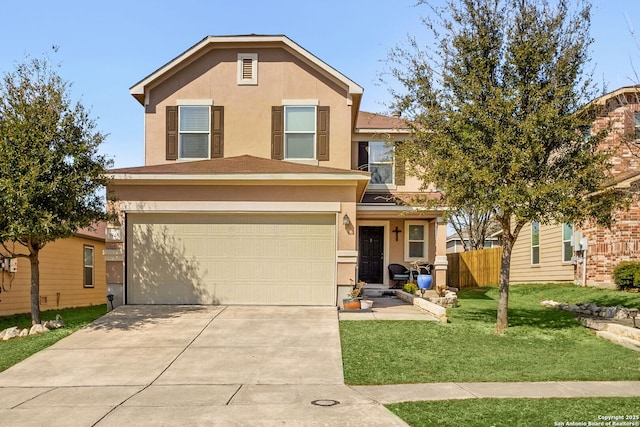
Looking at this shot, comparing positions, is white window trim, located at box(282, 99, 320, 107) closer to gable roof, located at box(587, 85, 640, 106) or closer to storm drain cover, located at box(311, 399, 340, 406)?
gable roof, located at box(587, 85, 640, 106)

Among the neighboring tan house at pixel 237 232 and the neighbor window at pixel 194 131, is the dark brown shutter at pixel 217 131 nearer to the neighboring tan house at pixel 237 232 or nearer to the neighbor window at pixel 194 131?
the neighbor window at pixel 194 131

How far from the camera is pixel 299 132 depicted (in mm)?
17391

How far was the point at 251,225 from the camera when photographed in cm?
1495

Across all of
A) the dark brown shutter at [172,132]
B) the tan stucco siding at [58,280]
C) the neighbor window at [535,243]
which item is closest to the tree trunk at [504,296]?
the dark brown shutter at [172,132]

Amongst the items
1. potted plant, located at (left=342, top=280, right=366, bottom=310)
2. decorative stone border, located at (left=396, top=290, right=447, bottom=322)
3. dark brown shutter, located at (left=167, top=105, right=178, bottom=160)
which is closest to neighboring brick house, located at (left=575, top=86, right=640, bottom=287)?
decorative stone border, located at (left=396, top=290, right=447, bottom=322)

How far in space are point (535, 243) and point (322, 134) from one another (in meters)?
12.2

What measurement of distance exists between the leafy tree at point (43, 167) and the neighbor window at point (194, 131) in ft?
14.3

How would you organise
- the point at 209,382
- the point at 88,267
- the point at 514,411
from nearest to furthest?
1. the point at 514,411
2. the point at 209,382
3. the point at 88,267

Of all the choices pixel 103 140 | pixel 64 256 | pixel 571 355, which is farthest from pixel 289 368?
pixel 64 256

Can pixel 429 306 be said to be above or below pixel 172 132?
below

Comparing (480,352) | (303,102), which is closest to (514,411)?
(480,352)

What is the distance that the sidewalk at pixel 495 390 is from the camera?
7816 mm

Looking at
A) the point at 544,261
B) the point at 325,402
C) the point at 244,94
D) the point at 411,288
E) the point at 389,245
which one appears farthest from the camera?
the point at 544,261

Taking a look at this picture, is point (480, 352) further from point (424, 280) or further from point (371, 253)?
point (371, 253)
